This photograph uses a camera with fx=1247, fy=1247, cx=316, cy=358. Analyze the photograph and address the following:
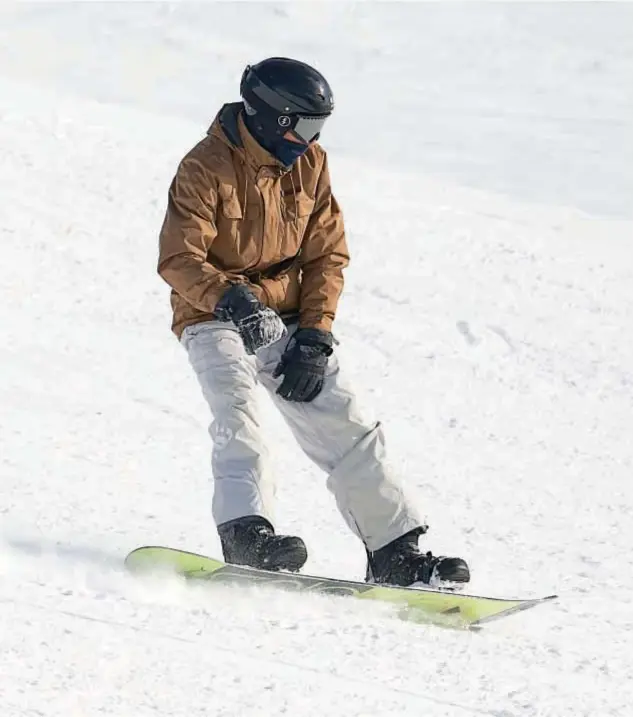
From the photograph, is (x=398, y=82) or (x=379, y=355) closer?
(x=379, y=355)

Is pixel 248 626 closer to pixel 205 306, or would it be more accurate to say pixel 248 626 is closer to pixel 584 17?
pixel 205 306

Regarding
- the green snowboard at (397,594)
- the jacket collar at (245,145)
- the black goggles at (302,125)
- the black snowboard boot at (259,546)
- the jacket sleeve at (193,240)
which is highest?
the black goggles at (302,125)

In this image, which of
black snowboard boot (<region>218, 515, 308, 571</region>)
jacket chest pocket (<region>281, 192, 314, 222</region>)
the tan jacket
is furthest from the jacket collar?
black snowboard boot (<region>218, 515, 308, 571</region>)

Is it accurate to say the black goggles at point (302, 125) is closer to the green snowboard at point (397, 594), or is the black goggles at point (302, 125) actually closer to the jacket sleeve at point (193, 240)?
the jacket sleeve at point (193, 240)

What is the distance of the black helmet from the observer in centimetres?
449

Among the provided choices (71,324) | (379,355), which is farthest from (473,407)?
(71,324)

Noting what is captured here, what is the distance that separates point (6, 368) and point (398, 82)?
1401cm

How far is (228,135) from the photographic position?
4562 mm

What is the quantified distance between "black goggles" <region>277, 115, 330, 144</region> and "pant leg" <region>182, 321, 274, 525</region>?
2.46 ft

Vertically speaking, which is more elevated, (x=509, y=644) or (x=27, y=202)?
(x=27, y=202)

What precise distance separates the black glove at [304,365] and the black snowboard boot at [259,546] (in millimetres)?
556

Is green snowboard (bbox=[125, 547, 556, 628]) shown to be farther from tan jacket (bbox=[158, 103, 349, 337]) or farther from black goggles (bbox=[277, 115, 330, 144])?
black goggles (bbox=[277, 115, 330, 144])

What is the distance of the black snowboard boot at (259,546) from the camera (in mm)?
4137

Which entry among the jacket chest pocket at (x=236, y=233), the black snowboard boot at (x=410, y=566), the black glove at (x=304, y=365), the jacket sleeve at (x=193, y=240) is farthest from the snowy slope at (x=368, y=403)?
the jacket chest pocket at (x=236, y=233)
